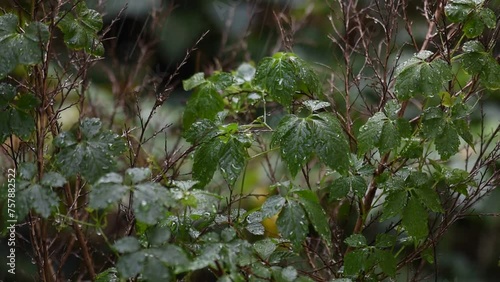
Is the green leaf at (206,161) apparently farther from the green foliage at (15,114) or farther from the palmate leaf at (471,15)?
the palmate leaf at (471,15)

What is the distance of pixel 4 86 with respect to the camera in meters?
1.33

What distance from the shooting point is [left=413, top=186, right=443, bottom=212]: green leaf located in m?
1.43


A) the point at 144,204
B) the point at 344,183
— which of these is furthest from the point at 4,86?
the point at 344,183

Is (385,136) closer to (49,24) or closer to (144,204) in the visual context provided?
(144,204)

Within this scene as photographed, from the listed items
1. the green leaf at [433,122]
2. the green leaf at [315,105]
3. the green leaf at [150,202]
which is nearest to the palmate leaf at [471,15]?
the green leaf at [433,122]

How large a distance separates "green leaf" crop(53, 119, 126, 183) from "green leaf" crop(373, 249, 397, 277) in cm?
60

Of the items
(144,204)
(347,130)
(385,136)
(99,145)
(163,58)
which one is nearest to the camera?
(144,204)

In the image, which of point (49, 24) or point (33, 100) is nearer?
point (33, 100)

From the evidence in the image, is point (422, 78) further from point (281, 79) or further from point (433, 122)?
point (281, 79)

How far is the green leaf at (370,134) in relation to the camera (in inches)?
55.6

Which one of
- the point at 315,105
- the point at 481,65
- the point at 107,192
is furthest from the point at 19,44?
the point at 481,65

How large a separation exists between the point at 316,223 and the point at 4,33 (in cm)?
69

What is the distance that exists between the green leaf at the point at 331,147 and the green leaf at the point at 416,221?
0.19 meters

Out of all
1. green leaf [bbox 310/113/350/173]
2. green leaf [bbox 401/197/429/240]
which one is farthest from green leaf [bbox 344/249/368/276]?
green leaf [bbox 310/113/350/173]
